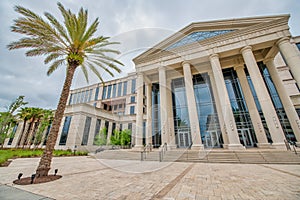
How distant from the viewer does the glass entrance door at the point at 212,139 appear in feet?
57.4

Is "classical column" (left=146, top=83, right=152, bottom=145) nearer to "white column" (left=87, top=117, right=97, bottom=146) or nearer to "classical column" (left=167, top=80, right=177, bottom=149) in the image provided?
"classical column" (left=167, top=80, right=177, bottom=149)

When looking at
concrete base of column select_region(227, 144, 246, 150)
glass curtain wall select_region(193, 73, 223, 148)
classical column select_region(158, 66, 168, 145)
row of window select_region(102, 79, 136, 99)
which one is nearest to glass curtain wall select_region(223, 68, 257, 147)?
glass curtain wall select_region(193, 73, 223, 148)

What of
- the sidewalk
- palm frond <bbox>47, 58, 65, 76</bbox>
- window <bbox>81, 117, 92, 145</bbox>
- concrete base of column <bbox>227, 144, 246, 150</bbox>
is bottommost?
the sidewalk

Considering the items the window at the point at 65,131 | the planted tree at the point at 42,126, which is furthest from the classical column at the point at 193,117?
the planted tree at the point at 42,126

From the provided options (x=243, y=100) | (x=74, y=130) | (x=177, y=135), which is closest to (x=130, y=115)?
(x=74, y=130)

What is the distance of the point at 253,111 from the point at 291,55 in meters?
7.09

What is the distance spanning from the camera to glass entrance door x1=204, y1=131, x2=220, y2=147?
17500 millimetres

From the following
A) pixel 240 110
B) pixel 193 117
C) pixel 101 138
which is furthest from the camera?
pixel 101 138

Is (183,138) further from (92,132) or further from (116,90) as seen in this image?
(116,90)

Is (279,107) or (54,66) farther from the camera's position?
(279,107)

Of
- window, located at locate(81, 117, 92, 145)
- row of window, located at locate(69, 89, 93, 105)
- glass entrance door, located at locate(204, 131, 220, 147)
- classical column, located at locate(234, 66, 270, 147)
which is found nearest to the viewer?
classical column, located at locate(234, 66, 270, 147)

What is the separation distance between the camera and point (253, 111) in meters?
16.6

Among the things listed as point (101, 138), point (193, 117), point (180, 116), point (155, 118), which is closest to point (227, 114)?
point (193, 117)

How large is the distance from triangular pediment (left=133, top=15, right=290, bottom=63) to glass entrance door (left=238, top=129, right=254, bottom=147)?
13091 millimetres
